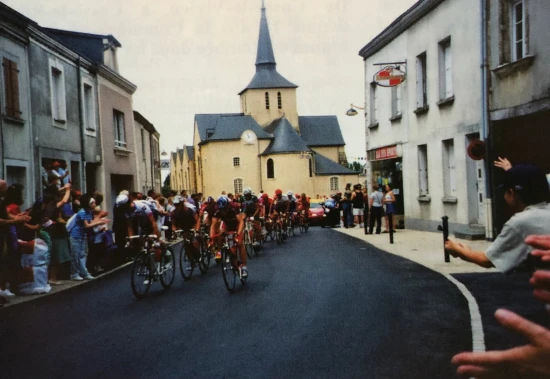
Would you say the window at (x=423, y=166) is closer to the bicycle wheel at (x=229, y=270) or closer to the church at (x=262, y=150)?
the bicycle wheel at (x=229, y=270)

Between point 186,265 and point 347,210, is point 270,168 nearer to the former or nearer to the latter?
point 347,210

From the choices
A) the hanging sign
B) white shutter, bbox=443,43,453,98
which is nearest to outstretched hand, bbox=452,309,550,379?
white shutter, bbox=443,43,453,98

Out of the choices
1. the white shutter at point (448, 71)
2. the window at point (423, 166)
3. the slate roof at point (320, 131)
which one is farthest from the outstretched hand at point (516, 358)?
the slate roof at point (320, 131)

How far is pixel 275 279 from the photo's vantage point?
12.3 metres

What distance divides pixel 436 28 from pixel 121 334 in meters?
16.9

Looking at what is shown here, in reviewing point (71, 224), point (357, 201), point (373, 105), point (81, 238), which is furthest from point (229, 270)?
point (373, 105)

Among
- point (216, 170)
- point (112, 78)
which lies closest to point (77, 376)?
point (112, 78)

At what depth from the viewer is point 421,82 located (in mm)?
23922

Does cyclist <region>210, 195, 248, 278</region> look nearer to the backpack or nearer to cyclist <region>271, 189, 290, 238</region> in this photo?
the backpack

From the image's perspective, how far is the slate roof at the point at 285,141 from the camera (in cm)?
8544

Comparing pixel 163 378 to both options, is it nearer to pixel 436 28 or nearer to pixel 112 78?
pixel 436 28

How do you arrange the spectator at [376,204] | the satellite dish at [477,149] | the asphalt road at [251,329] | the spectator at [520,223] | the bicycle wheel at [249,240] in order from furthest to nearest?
the spectator at [376,204] → the bicycle wheel at [249,240] → the satellite dish at [477,149] → the asphalt road at [251,329] → the spectator at [520,223]

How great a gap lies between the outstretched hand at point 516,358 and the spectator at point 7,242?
1000 centimetres

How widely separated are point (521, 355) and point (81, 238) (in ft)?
42.1
